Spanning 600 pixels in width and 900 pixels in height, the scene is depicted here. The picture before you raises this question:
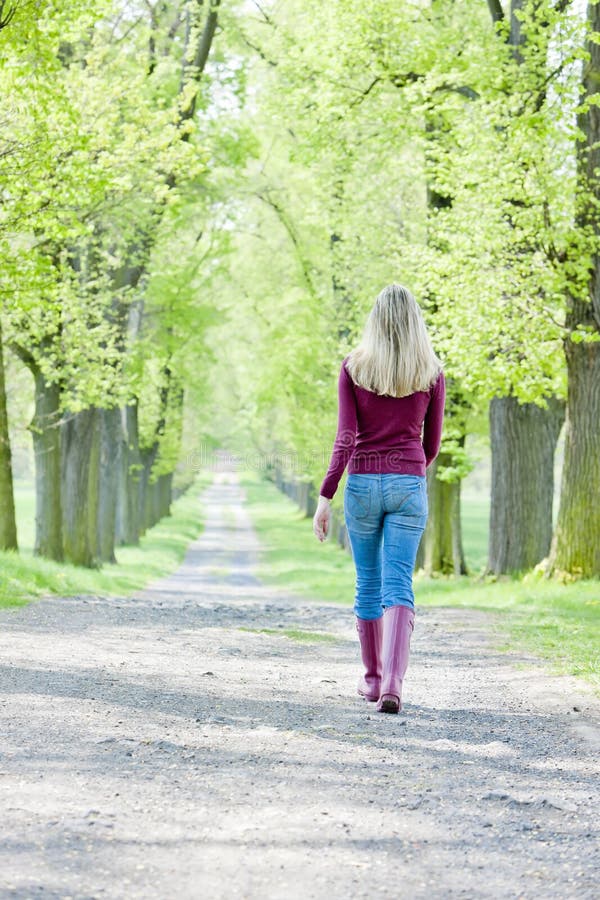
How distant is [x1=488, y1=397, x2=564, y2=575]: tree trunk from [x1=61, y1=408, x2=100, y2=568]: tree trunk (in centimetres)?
783

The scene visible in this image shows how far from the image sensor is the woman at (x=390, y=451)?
19.9 feet

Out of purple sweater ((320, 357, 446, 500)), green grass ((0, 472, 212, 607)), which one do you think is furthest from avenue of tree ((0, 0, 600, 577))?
purple sweater ((320, 357, 446, 500))

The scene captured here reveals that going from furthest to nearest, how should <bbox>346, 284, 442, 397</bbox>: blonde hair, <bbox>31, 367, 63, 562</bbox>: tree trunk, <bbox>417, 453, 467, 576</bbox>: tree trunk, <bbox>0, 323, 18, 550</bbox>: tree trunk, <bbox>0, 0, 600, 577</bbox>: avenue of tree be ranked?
<bbox>417, 453, 467, 576</bbox>: tree trunk → <bbox>31, 367, 63, 562</bbox>: tree trunk → <bbox>0, 323, 18, 550</bbox>: tree trunk → <bbox>0, 0, 600, 577</bbox>: avenue of tree → <bbox>346, 284, 442, 397</bbox>: blonde hair

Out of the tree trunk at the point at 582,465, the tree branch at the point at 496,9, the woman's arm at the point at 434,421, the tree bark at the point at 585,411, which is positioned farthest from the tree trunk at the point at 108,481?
the woman's arm at the point at 434,421

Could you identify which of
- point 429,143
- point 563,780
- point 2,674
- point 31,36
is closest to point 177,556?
point 429,143

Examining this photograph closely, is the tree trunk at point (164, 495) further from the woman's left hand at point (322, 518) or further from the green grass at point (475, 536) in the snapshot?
the woman's left hand at point (322, 518)

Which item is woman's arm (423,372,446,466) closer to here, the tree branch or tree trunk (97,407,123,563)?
the tree branch

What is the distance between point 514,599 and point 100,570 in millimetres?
10159

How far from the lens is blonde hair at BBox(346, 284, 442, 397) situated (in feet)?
19.8

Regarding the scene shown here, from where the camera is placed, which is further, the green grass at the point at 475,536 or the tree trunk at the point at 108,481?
the green grass at the point at 475,536

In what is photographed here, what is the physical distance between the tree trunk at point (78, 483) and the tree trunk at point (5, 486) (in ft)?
12.5

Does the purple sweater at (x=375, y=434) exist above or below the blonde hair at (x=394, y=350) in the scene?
below

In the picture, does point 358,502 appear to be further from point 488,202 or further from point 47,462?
point 47,462

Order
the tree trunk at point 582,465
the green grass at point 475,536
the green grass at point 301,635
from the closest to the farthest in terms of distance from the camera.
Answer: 1. the green grass at point 301,635
2. the tree trunk at point 582,465
3. the green grass at point 475,536
